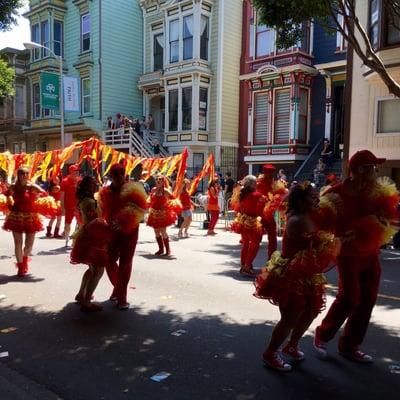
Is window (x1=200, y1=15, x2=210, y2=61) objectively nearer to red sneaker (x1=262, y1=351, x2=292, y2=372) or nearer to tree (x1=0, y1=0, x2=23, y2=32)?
tree (x1=0, y1=0, x2=23, y2=32)

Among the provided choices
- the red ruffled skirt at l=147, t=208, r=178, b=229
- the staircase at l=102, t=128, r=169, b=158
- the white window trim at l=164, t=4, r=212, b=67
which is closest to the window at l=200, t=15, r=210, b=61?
the white window trim at l=164, t=4, r=212, b=67

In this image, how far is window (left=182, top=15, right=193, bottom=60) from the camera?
2400 centimetres

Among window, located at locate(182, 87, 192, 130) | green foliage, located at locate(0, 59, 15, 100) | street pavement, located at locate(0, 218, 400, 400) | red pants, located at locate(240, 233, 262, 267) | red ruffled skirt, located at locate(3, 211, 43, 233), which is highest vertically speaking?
green foliage, located at locate(0, 59, 15, 100)

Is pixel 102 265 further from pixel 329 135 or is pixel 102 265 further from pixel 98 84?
pixel 98 84

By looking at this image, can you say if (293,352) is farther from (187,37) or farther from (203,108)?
(187,37)

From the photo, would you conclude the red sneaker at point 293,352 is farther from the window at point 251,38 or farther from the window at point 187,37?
the window at point 187,37

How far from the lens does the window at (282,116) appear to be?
21531 mm

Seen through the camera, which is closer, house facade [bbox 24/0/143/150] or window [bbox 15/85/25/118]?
house facade [bbox 24/0/143/150]

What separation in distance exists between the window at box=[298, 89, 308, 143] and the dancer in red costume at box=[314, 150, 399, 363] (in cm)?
1733

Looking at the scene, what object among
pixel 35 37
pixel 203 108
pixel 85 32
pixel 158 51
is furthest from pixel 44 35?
pixel 203 108

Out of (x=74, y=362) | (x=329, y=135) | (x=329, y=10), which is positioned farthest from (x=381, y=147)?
(x=74, y=362)

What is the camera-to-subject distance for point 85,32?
90.4 ft

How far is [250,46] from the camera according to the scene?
23125mm

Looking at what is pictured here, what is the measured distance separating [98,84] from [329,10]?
68.2 ft
